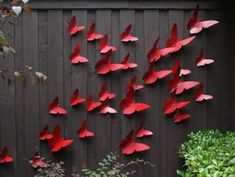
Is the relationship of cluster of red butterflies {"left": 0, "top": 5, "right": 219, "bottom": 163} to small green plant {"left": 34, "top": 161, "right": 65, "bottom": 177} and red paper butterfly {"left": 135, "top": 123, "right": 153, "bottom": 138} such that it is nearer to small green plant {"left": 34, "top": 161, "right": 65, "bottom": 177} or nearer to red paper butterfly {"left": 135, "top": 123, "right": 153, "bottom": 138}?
red paper butterfly {"left": 135, "top": 123, "right": 153, "bottom": 138}

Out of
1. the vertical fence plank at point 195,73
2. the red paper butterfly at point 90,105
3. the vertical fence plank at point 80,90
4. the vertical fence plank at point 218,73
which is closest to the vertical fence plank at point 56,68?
the vertical fence plank at point 80,90

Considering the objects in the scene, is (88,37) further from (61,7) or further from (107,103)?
(107,103)

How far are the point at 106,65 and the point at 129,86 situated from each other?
315 mm

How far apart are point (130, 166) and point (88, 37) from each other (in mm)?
1386

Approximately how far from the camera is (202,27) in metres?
4.32

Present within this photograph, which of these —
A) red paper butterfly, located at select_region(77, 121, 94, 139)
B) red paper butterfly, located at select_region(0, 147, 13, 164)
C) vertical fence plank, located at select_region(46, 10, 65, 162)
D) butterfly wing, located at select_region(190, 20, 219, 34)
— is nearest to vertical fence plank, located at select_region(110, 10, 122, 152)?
red paper butterfly, located at select_region(77, 121, 94, 139)

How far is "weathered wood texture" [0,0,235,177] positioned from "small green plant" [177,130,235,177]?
30 cm

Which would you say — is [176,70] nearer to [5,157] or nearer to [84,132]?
[84,132]

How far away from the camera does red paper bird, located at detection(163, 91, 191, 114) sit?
4.30 meters

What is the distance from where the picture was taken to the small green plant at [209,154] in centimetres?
270

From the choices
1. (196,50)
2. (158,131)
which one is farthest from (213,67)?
(158,131)

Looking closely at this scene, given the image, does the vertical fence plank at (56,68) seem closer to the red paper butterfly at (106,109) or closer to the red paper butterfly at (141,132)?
the red paper butterfly at (106,109)

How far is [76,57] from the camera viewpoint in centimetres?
425

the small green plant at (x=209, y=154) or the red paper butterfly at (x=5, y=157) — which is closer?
the small green plant at (x=209, y=154)
